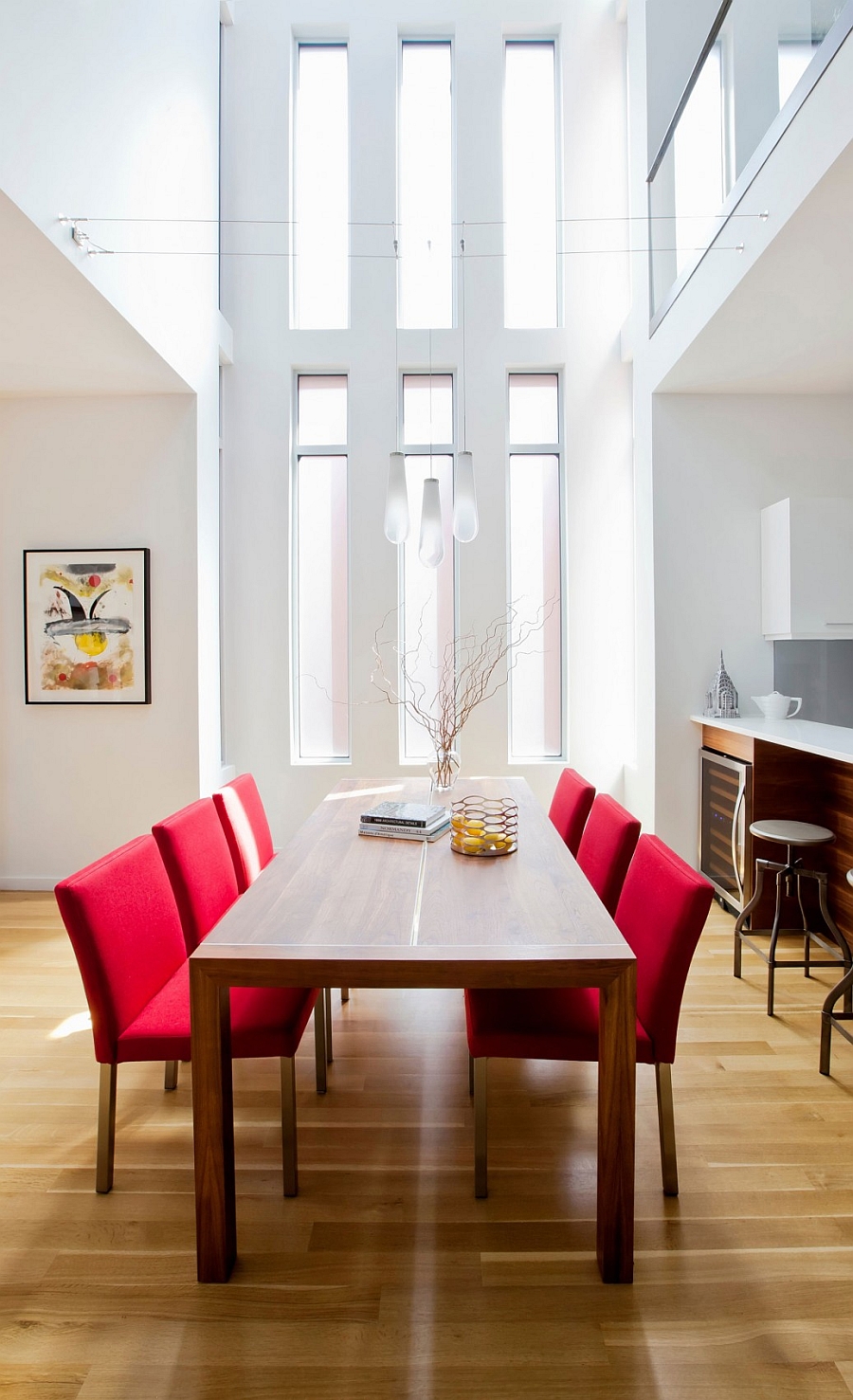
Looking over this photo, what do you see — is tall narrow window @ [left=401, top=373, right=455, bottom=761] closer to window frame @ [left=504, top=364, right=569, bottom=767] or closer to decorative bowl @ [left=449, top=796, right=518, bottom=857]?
window frame @ [left=504, top=364, right=569, bottom=767]

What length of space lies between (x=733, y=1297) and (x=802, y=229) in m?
3.02

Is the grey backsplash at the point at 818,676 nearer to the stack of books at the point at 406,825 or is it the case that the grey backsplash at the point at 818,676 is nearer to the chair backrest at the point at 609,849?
the chair backrest at the point at 609,849

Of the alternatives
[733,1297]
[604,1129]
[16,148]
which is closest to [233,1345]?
[604,1129]

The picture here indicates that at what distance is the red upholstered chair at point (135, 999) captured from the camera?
1.69 meters

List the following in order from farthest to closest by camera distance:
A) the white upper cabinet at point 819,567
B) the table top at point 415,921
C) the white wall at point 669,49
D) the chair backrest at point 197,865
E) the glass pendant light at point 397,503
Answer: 1. the white upper cabinet at point 819,567
2. the white wall at point 669,49
3. the glass pendant light at point 397,503
4. the chair backrest at point 197,865
5. the table top at point 415,921

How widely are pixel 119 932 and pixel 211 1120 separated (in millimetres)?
492

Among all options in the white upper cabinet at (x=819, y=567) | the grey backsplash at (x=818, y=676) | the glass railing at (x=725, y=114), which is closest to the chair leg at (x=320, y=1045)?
the white upper cabinet at (x=819, y=567)

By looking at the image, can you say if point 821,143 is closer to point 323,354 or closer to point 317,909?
point 317,909

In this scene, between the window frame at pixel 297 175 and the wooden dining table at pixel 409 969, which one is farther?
the window frame at pixel 297 175

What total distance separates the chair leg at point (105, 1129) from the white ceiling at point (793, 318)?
125 inches

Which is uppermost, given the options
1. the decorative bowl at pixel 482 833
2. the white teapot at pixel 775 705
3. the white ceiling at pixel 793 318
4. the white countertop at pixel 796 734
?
the white ceiling at pixel 793 318

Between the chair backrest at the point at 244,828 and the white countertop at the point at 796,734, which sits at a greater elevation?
the white countertop at the point at 796,734

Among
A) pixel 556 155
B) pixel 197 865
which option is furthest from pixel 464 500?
pixel 556 155

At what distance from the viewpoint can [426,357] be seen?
479 centimetres
